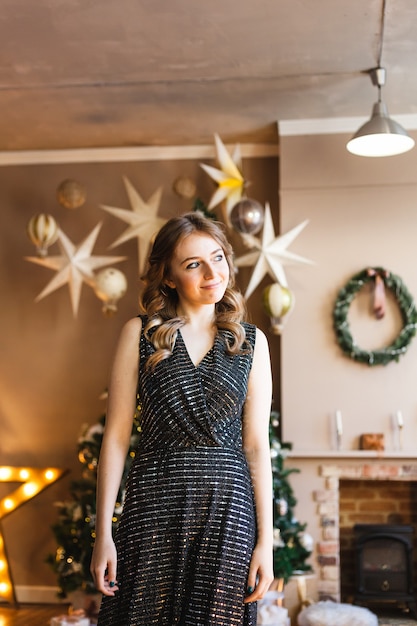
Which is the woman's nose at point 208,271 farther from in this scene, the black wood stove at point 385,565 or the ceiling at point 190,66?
the black wood stove at point 385,565

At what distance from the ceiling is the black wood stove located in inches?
97.7

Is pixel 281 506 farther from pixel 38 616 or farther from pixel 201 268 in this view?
pixel 201 268

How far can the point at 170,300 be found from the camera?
6.49ft

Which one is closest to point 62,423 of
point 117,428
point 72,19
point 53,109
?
point 53,109

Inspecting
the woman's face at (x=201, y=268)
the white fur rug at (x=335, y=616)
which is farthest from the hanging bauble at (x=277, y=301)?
the woman's face at (x=201, y=268)

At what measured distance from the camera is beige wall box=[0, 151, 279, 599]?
5422 millimetres

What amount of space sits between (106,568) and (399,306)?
3538mm

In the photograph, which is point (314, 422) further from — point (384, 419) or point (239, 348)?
point (239, 348)

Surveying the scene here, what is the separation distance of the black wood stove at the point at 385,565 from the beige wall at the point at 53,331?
1203mm

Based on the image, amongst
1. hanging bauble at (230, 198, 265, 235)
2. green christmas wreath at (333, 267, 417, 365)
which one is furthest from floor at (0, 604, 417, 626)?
hanging bauble at (230, 198, 265, 235)

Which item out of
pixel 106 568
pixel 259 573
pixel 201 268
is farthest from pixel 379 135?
pixel 106 568

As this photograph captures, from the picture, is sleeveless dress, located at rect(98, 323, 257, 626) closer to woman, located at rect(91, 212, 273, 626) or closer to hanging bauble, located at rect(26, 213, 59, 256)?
woman, located at rect(91, 212, 273, 626)

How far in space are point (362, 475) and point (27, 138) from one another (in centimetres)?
293

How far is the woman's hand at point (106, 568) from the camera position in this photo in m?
1.75
